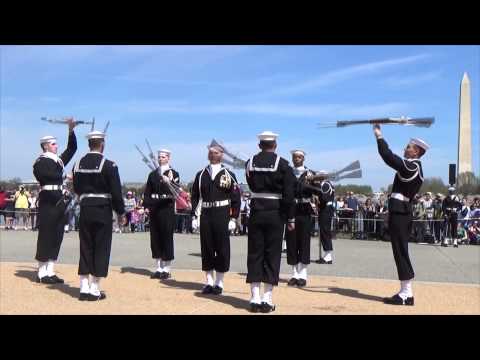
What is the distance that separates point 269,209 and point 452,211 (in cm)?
1293

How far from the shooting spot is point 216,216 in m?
8.58

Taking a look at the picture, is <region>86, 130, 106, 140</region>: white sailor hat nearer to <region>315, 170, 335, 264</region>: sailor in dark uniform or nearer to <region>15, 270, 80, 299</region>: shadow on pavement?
<region>15, 270, 80, 299</region>: shadow on pavement

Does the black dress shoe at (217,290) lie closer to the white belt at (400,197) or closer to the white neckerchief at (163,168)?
the white neckerchief at (163,168)

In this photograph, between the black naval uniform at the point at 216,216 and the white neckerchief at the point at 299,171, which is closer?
the black naval uniform at the point at 216,216

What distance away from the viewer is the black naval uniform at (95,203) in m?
8.16

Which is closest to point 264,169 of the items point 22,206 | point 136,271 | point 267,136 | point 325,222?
point 267,136

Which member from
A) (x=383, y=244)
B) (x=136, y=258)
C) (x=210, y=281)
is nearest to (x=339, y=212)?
(x=383, y=244)

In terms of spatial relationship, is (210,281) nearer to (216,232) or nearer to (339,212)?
(216,232)

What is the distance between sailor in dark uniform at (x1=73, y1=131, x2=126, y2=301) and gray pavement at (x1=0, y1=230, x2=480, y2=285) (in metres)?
3.04

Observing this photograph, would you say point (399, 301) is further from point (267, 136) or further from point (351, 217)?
point (351, 217)

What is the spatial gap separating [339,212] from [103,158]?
15347mm

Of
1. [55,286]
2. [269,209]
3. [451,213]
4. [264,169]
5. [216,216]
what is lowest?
[55,286]

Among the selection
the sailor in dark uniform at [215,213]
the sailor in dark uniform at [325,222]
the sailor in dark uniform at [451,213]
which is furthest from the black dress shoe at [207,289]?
the sailor in dark uniform at [451,213]

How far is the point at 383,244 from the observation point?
61.7 feet
